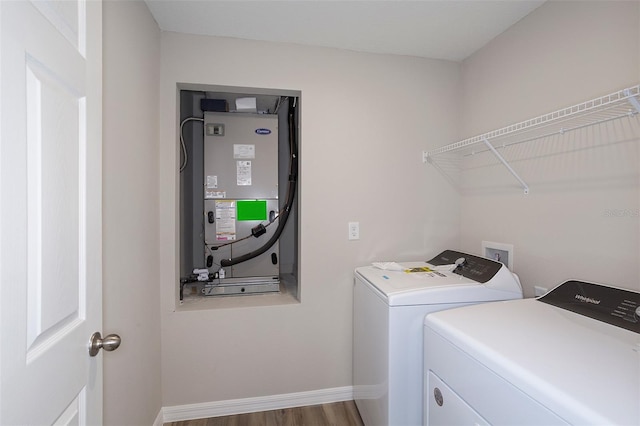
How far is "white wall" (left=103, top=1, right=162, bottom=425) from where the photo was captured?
3.67ft

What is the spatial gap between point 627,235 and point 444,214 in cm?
99

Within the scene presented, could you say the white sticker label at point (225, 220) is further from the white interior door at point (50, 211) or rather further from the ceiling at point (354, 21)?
A: the white interior door at point (50, 211)

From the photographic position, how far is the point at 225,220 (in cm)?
217

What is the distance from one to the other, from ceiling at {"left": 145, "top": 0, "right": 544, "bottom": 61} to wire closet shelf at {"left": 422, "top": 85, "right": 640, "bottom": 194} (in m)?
0.62

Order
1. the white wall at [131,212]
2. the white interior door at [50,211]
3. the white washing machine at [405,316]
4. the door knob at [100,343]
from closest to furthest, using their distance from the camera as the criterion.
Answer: the white interior door at [50,211] → the door knob at [100,343] → the white wall at [131,212] → the white washing machine at [405,316]

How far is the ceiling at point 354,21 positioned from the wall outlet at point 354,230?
3.79ft

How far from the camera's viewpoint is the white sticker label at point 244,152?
2160 mm

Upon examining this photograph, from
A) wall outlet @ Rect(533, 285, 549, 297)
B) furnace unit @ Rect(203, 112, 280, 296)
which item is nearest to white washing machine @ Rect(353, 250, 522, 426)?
wall outlet @ Rect(533, 285, 549, 297)

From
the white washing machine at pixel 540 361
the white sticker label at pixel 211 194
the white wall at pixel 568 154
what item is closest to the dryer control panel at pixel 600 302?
the white washing machine at pixel 540 361

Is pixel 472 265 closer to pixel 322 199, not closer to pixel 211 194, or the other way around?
pixel 322 199

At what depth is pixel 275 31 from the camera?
5.62 ft

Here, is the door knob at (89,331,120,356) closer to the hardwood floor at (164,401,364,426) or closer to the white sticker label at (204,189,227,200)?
the hardwood floor at (164,401,364,426)

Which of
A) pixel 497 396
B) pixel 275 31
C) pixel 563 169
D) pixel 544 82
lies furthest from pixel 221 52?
pixel 497 396

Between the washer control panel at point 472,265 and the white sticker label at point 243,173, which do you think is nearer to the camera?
the washer control panel at point 472,265
